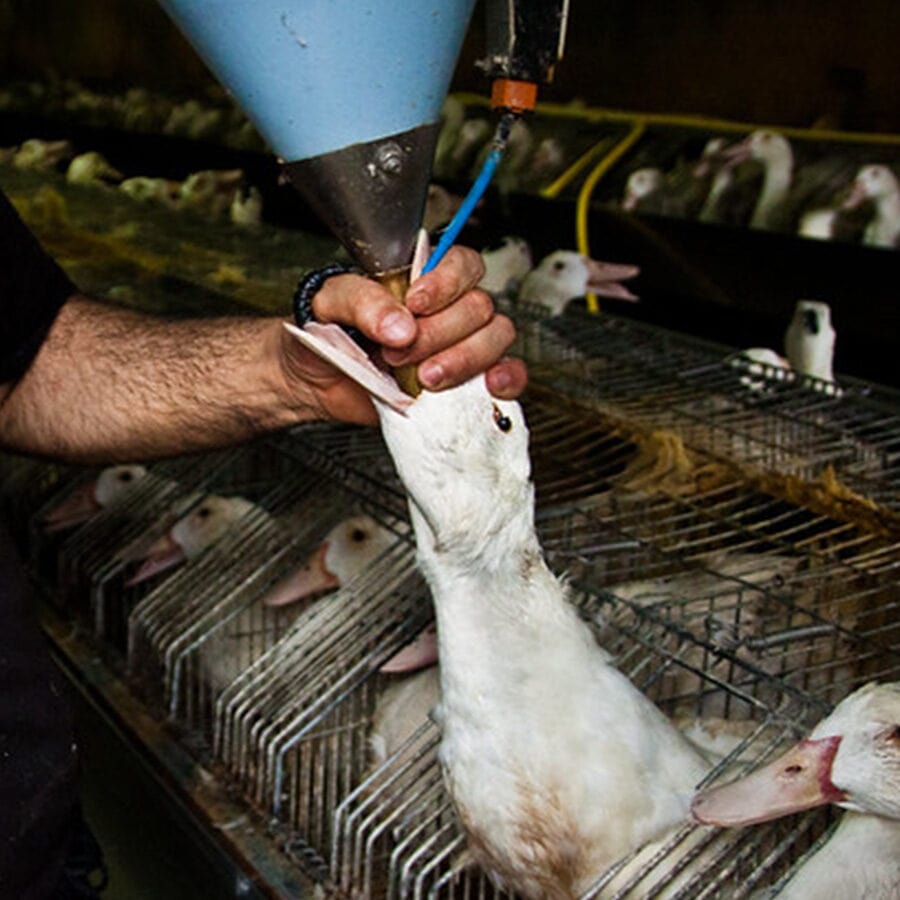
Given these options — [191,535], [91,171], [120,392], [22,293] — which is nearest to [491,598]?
[120,392]

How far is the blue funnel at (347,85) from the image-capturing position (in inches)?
46.1

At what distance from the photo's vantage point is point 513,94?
130 cm

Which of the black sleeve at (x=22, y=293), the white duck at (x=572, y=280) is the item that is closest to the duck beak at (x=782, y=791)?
the black sleeve at (x=22, y=293)

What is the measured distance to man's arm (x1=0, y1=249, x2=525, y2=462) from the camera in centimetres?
166

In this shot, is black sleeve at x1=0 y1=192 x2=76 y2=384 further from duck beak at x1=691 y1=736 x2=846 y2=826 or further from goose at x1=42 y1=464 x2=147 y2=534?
goose at x1=42 y1=464 x2=147 y2=534

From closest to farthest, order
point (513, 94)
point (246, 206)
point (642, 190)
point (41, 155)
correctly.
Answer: point (513, 94) < point (642, 190) < point (246, 206) < point (41, 155)

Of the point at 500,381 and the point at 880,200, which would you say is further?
the point at 880,200

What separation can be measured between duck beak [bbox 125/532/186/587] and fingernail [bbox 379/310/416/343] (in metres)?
2.02

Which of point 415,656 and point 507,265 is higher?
point 507,265

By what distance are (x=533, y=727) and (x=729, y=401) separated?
5.05 ft

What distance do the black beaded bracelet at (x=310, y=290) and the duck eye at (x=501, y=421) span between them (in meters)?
0.21

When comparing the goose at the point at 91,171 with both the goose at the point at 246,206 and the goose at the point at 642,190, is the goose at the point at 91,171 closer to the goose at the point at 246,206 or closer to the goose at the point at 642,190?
the goose at the point at 246,206

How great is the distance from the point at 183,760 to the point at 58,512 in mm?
1268

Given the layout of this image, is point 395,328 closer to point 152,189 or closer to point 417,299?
point 417,299
